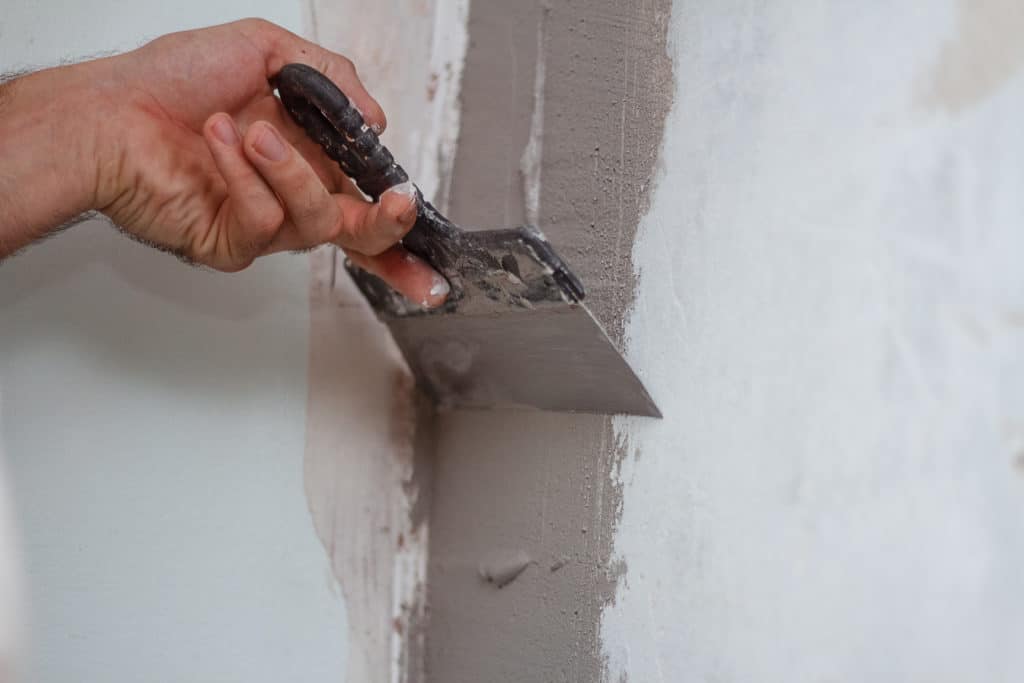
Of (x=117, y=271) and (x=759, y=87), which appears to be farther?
(x=117, y=271)

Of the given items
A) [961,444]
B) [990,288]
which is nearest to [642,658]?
[961,444]

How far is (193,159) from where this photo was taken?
3.66 feet

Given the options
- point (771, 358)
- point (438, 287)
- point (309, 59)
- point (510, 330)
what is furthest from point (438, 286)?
point (771, 358)

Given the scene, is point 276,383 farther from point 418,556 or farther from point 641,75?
point 641,75

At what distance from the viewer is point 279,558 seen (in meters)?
1.35

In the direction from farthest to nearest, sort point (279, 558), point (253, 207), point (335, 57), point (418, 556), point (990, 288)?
point (418, 556), point (279, 558), point (335, 57), point (253, 207), point (990, 288)

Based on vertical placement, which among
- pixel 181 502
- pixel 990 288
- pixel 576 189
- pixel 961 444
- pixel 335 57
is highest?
pixel 335 57

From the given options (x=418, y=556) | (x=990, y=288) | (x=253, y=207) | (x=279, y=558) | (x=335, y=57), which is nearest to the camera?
(x=990, y=288)

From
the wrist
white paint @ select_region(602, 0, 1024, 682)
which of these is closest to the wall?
white paint @ select_region(602, 0, 1024, 682)

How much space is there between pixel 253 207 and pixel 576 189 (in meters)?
0.48

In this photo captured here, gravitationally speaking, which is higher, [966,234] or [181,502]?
[966,234]

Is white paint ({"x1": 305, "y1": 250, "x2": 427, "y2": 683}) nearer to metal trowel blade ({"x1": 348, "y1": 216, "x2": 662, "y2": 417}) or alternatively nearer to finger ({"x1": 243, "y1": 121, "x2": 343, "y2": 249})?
metal trowel blade ({"x1": 348, "y1": 216, "x2": 662, "y2": 417})

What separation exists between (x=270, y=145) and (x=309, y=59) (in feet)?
0.85

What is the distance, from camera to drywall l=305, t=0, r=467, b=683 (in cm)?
142
